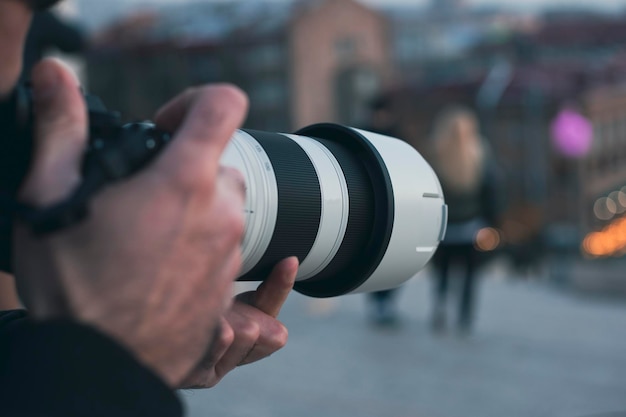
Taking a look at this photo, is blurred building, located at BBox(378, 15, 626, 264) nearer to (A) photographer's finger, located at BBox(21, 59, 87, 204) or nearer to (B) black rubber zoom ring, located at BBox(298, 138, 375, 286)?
Result: (B) black rubber zoom ring, located at BBox(298, 138, 375, 286)

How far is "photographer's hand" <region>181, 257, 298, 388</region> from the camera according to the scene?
116 centimetres

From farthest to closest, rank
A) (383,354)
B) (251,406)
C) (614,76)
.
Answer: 1. (614,76)
2. (383,354)
3. (251,406)

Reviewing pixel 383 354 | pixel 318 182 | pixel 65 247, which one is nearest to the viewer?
pixel 65 247

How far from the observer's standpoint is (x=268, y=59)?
33.3 m

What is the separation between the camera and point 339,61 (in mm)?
34594

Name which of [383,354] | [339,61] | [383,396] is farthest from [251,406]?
[339,61]

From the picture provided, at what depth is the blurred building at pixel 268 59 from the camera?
3253 cm

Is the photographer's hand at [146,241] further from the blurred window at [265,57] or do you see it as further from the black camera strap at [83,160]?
the blurred window at [265,57]

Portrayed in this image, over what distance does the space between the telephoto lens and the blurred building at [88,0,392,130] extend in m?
29.4

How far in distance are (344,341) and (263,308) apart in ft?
12.5

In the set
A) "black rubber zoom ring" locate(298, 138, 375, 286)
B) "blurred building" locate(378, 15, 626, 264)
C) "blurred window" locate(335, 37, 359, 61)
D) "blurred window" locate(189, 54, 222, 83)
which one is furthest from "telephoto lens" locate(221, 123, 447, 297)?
"blurred window" locate(335, 37, 359, 61)

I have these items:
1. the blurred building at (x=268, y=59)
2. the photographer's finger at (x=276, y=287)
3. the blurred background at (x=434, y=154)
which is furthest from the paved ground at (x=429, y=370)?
the blurred building at (x=268, y=59)

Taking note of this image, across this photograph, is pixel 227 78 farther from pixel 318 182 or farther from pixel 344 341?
pixel 318 182

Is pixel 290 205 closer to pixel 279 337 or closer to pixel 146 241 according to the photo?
pixel 279 337
